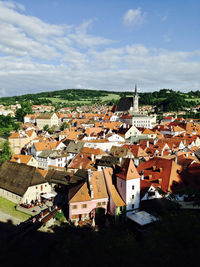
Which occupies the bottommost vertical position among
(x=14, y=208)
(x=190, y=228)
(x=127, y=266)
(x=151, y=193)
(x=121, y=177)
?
(x=14, y=208)

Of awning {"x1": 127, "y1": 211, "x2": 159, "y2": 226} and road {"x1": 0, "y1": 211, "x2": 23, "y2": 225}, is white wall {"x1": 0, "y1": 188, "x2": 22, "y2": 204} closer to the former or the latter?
road {"x1": 0, "y1": 211, "x2": 23, "y2": 225}

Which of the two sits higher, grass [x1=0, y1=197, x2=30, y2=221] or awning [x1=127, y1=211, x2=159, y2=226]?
awning [x1=127, y1=211, x2=159, y2=226]

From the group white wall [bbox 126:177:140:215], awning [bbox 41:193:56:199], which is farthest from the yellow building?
white wall [bbox 126:177:140:215]

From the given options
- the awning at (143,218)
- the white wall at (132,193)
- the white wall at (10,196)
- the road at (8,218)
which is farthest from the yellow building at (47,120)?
the awning at (143,218)

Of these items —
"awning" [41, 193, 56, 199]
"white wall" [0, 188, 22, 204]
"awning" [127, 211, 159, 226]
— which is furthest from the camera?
"awning" [41, 193, 56, 199]

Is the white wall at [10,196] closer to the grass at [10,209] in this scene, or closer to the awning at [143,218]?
the grass at [10,209]

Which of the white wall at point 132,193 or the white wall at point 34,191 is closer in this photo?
the white wall at point 132,193

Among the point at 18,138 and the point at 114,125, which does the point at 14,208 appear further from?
the point at 114,125

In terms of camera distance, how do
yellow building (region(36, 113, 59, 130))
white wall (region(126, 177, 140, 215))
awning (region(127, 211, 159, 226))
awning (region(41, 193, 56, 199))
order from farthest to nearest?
1. yellow building (region(36, 113, 59, 130))
2. awning (region(41, 193, 56, 199))
3. white wall (region(126, 177, 140, 215))
4. awning (region(127, 211, 159, 226))

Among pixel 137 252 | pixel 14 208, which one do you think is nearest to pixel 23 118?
pixel 14 208
